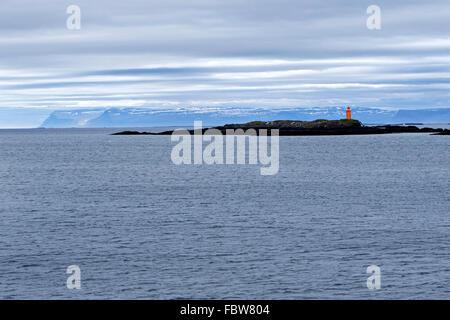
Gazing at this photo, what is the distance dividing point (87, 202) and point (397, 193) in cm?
3022

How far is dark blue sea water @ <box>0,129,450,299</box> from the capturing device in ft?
86.9

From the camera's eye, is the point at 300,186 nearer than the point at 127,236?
No

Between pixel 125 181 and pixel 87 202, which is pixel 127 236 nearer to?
pixel 87 202

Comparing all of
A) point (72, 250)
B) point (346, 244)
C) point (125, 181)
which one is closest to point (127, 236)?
point (72, 250)

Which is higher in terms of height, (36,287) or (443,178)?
(443,178)

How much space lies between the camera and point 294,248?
33406 mm

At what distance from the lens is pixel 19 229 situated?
130 feet

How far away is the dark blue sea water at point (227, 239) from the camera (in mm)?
26484

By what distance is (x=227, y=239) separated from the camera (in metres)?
36.2

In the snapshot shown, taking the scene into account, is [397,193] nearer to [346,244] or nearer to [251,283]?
[346,244]
